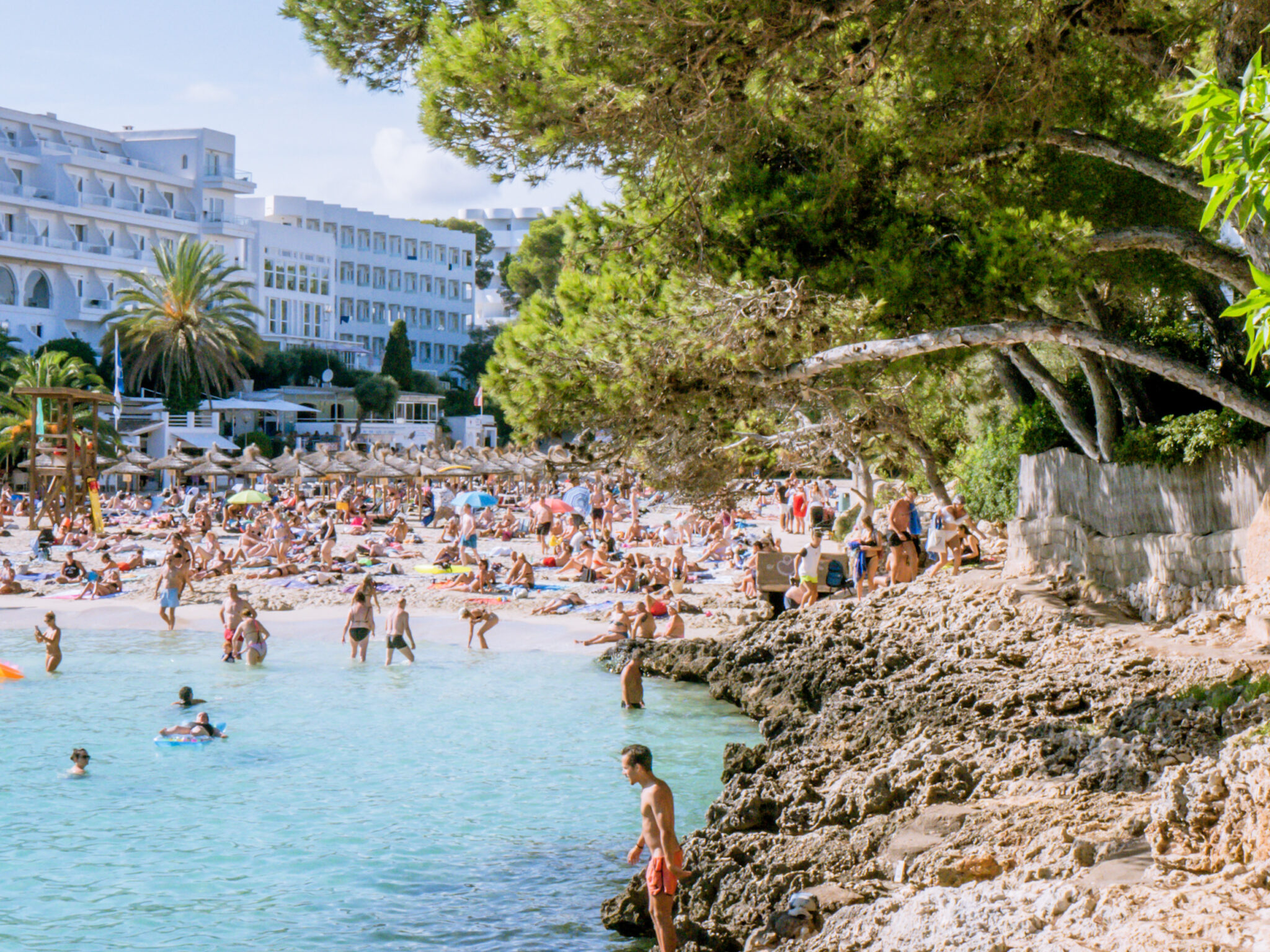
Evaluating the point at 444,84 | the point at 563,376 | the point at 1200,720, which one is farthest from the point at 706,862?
the point at 444,84

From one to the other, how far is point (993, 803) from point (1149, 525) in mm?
5646

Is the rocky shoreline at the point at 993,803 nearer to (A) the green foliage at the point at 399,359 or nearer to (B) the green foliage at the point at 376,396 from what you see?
(B) the green foliage at the point at 376,396

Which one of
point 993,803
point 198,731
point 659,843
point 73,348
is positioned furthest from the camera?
point 73,348

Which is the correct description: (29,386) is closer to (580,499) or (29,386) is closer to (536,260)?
(580,499)

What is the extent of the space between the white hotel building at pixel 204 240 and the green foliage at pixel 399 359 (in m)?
2.89

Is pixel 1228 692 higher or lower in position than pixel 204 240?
lower

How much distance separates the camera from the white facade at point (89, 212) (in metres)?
59.5

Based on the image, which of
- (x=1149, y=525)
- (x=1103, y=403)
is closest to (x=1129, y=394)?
(x=1103, y=403)

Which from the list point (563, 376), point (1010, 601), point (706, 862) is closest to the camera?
point (706, 862)

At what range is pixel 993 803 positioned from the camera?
8.49 m

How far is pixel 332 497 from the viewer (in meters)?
45.7

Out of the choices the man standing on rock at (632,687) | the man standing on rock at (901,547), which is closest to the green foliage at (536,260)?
the man standing on rock at (901,547)

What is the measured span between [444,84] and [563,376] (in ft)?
9.35

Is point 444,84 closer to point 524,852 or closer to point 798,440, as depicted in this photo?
point 524,852
